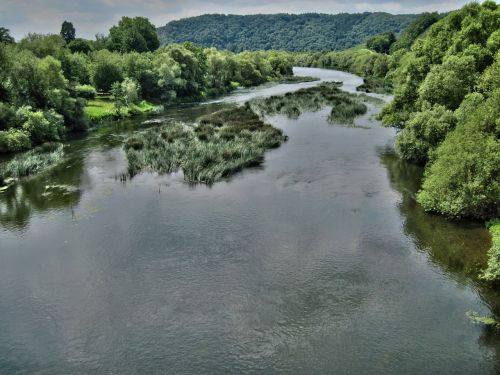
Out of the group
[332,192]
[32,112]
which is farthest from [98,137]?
[332,192]

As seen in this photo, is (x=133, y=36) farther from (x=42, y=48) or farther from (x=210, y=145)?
(x=210, y=145)

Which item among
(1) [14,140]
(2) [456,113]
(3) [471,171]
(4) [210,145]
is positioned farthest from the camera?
Result: (1) [14,140]

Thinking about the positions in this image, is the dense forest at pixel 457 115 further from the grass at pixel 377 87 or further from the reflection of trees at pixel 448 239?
the grass at pixel 377 87

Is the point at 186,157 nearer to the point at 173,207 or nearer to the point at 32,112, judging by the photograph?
the point at 173,207

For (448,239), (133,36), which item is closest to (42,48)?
(133,36)

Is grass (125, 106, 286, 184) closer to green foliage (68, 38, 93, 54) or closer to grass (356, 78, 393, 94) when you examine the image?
grass (356, 78, 393, 94)

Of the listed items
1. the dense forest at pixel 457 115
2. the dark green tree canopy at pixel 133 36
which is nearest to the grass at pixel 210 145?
the dense forest at pixel 457 115
